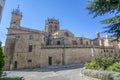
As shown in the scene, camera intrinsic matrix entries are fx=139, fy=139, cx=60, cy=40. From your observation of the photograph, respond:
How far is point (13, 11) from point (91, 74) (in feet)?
135

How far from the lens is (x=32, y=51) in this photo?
3812 cm

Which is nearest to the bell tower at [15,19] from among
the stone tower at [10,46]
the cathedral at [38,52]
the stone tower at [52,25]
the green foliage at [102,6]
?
the stone tower at [10,46]

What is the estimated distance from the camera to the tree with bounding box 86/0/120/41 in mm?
11318

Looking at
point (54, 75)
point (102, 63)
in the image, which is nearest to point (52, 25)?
point (54, 75)

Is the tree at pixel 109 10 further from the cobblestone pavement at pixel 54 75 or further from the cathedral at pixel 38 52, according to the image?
the cathedral at pixel 38 52

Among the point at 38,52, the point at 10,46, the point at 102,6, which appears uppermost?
the point at 102,6

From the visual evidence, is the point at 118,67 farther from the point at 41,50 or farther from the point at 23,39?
the point at 23,39

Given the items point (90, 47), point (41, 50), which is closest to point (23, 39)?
point (41, 50)

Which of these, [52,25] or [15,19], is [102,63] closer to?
[15,19]

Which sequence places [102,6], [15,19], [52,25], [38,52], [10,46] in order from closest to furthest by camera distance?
[102,6] → [38,52] → [10,46] → [15,19] → [52,25]

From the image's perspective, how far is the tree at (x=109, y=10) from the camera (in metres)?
11.3

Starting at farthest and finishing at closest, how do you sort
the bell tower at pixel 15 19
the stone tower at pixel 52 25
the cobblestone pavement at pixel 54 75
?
1. the stone tower at pixel 52 25
2. the bell tower at pixel 15 19
3. the cobblestone pavement at pixel 54 75

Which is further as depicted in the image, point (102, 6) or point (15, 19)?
point (15, 19)

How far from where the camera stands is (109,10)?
1197cm
